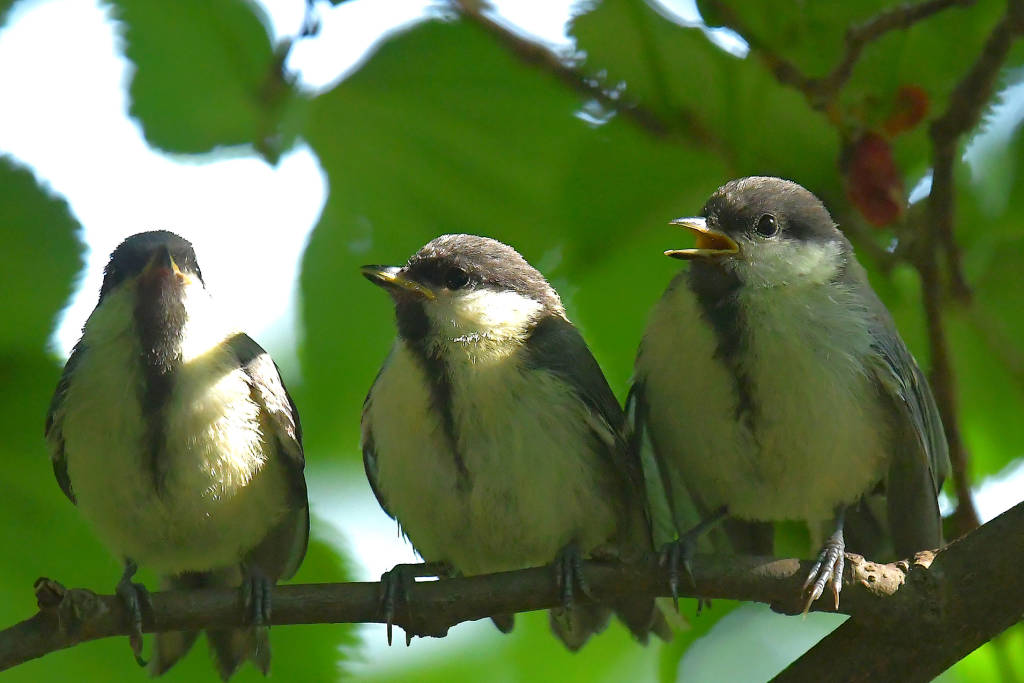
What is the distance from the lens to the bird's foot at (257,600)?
7.56 feet

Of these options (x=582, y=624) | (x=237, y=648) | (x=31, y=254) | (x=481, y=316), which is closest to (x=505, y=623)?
(x=582, y=624)

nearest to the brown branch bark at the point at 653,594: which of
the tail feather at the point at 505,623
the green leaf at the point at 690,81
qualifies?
the tail feather at the point at 505,623

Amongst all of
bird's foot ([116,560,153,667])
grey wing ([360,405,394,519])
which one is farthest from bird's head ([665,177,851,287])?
bird's foot ([116,560,153,667])

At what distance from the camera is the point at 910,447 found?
2.76 meters

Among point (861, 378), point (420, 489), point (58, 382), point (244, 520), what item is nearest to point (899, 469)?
point (861, 378)

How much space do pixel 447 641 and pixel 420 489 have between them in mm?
543

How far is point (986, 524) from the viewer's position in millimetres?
2234

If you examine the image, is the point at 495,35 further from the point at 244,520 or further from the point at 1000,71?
the point at 244,520

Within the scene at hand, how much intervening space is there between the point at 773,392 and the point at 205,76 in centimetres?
142

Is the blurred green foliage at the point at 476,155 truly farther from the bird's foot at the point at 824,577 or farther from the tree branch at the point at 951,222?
the bird's foot at the point at 824,577

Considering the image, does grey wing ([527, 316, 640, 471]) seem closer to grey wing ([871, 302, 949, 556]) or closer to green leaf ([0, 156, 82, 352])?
grey wing ([871, 302, 949, 556])

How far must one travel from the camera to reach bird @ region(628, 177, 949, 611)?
8.58ft

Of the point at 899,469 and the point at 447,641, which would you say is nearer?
the point at 899,469

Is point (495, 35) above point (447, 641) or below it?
above
